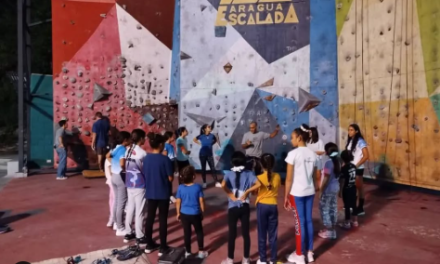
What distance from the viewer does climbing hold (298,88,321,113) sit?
10.7 meters

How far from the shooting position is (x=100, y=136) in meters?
11.3

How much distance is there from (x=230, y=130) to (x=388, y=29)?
473 centimetres

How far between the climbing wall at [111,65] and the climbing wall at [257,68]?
1.11m

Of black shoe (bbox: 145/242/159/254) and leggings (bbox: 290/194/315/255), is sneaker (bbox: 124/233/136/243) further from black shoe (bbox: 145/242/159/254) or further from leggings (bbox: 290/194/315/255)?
leggings (bbox: 290/194/315/255)

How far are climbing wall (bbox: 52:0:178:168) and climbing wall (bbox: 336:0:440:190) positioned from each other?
202 inches

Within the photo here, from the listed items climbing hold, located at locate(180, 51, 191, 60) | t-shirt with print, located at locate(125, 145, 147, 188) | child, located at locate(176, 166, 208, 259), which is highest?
climbing hold, located at locate(180, 51, 191, 60)

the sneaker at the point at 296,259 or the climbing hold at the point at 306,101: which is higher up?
the climbing hold at the point at 306,101

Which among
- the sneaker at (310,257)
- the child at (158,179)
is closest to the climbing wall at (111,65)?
the child at (158,179)

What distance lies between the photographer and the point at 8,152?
1767 cm

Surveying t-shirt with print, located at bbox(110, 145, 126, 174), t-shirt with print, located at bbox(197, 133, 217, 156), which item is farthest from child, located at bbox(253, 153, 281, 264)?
t-shirt with print, located at bbox(197, 133, 217, 156)

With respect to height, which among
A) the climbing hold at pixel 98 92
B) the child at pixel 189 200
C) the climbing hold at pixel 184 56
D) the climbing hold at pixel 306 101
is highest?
the climbing hold at pixel 184 56

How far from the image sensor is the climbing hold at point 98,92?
1184 centimetres

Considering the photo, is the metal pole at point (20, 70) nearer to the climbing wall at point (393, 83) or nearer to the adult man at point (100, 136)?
the adult man at point (100, 136)

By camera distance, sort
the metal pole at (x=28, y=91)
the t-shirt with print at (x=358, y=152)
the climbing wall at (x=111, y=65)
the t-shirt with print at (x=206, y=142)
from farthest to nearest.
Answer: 1. the climbing wall at (x=111, y=65)
2. the metal pole at (x=28, y=91)
3. the t-shirt with print at (x=206, y=142)
4. the t-shirt with print at (x=358, y=152)
